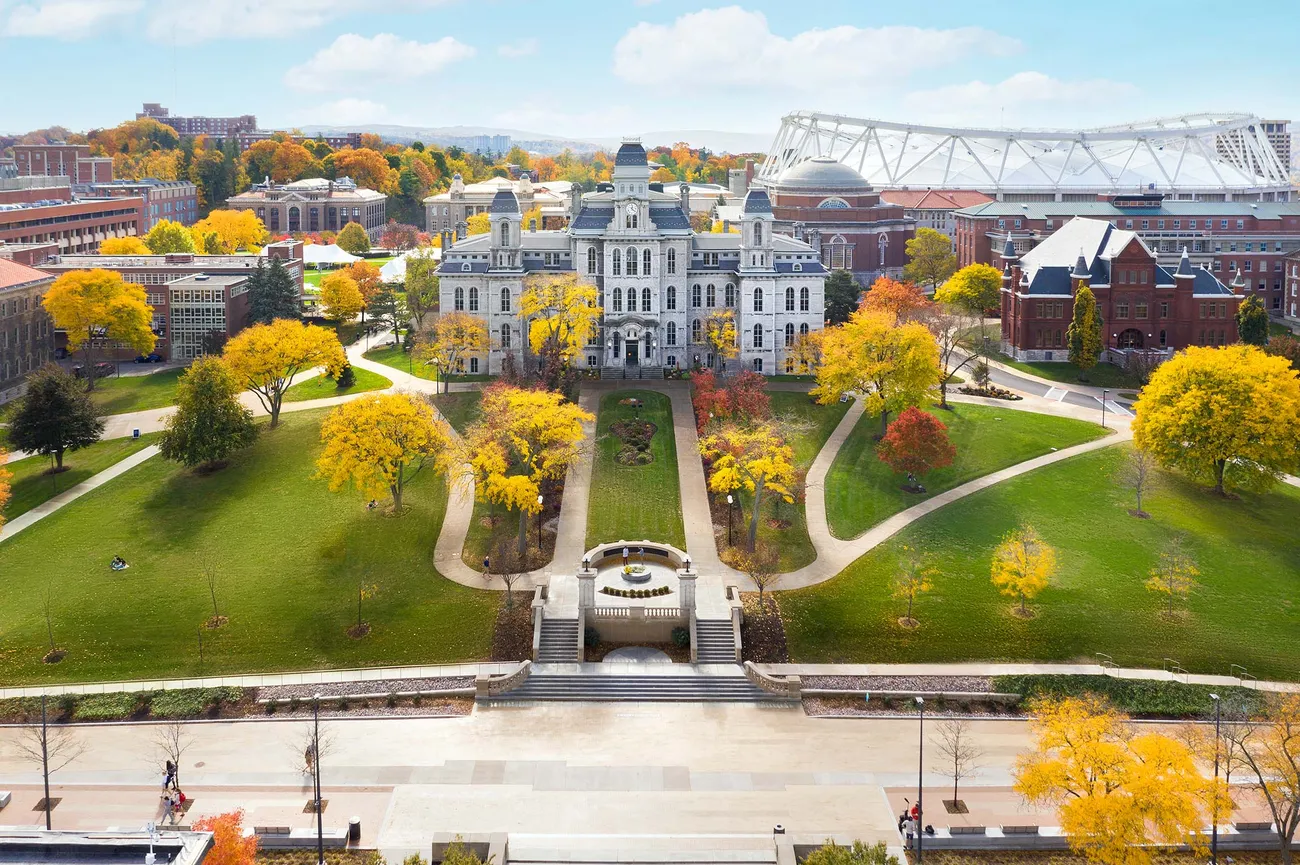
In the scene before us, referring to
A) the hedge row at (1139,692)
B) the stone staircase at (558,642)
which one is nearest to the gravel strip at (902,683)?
the hedge row at (1139,692)

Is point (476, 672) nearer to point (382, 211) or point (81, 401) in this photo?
point (81, 401)

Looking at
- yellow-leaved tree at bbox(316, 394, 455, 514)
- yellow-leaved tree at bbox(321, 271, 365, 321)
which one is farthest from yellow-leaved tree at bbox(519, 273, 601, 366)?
yellow-leaved tree at bbox(321, 271, 365, 321)

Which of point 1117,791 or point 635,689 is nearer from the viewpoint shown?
point 1117,791

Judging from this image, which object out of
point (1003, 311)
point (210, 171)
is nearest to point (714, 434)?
point (1003, 311)

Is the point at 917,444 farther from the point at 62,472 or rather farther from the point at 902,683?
the point at 62,472

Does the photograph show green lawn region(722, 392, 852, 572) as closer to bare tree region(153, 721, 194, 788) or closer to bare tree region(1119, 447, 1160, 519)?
bare tree region(1119, 447, 1160, 519)

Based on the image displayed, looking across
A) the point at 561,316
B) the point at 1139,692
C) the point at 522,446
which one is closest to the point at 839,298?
the point at 561,316

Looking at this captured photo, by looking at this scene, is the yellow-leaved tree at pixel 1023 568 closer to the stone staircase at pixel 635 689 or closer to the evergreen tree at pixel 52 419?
the stone staircase at pixel 635 689
